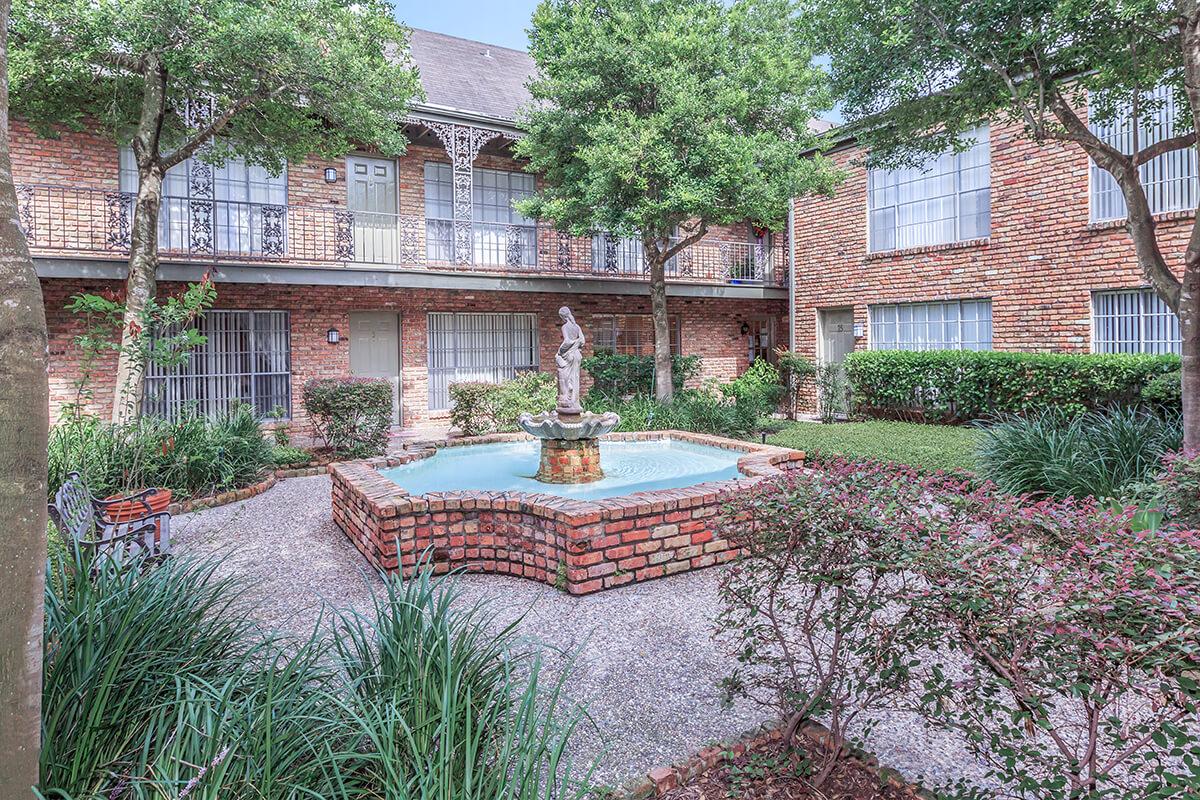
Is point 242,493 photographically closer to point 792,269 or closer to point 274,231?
point 274,231

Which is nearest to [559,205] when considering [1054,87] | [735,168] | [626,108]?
[626,108]

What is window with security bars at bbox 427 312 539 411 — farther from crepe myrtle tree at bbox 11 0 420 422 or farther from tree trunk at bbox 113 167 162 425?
tree trunk at bbox 113 167 162 425

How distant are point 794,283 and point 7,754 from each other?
1634cm

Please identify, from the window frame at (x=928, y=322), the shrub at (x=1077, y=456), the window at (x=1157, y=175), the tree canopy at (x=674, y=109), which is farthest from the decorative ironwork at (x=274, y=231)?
the window at (x=1157, y=175)

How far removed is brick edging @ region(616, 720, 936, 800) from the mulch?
18 mm

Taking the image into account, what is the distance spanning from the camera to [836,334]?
15.7 metres

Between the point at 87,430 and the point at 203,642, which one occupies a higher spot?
the point at 87,430

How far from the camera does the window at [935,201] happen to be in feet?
41.2

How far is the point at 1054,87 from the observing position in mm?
6465

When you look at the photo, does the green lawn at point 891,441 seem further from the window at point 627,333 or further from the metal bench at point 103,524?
the metal bench at point 103,524

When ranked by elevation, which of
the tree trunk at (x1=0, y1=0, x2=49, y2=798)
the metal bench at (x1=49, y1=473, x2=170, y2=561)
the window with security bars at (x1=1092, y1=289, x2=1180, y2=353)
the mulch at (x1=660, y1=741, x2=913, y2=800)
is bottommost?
the mulch at (x1=660, y1=741, x2=913, y2=800)

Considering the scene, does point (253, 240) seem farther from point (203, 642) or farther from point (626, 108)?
point (203, 642)

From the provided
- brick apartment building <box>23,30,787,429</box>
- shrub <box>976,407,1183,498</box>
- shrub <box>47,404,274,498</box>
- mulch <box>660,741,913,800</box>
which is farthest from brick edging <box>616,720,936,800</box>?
brick apartment building <box>23,30,787,429</box>

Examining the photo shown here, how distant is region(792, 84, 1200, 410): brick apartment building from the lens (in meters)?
10.5
